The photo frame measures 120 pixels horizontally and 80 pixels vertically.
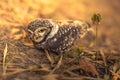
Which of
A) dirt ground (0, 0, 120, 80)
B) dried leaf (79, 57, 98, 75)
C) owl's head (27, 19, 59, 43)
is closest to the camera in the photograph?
dirt ground (0, 0, 120, 80)

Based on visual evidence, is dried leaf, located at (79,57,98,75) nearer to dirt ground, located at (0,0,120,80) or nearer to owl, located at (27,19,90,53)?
dirt ground, located at (0,0,120,80)

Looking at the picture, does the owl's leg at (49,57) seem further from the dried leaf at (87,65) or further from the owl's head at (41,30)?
the dried leaf at (87,65)

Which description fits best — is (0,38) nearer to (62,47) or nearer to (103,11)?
(62,47)

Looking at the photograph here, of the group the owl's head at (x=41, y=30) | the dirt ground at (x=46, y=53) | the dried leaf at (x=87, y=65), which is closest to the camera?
the dirt ground at (x=46, y=53)

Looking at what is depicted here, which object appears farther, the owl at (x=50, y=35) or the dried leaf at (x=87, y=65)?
the owl at (x=50, y=35)

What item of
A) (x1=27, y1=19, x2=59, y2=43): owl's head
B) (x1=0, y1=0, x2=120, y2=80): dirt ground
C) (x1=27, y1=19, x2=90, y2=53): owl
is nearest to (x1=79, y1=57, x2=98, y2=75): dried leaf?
(x1=0, y1=0, x2=120, y2=80): dirt ground

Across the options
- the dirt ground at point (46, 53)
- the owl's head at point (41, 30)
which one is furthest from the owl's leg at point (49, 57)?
the owl's head at point (41, 30)

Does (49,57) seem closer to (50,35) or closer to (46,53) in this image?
(46,53)
